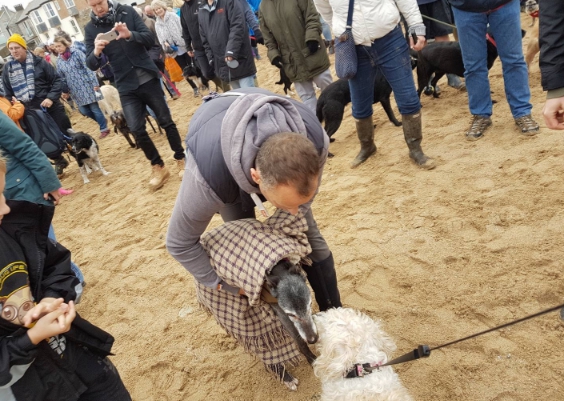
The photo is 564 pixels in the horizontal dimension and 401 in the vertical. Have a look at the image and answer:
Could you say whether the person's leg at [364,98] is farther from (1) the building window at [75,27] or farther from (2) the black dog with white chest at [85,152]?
(1) the building window at [75,27]

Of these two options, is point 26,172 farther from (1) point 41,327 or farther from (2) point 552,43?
(2) point 552,43

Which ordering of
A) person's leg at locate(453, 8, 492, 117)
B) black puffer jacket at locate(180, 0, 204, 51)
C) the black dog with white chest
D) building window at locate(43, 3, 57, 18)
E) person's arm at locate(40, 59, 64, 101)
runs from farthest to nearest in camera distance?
building window at locate(43, 3, 57, 18) < the black dog with white chest < person's arm at locate(40, 59, 64, 101) < black puffer jacket at locate(180, 0, 204, 51) < person's leg at locate(453, 8, 492, 117)

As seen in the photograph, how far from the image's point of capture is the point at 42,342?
4.65ft

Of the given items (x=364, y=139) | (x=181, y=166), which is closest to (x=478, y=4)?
(x=364, y=139)

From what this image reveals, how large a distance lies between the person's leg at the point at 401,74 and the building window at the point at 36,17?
190ft

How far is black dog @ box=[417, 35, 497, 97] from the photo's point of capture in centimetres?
439

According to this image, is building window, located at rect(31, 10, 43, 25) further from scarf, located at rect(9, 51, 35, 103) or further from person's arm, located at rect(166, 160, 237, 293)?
person's arm, located at rect(166, 160, 237, 293)

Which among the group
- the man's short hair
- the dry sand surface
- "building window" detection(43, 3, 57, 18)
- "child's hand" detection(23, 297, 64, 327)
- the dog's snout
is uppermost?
"building window" detection(43, 3, 57, 18)

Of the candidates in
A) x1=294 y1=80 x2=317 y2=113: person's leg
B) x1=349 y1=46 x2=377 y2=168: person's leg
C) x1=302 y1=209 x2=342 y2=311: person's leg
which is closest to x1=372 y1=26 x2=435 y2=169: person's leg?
x1=349 y1=46 x2=377 y2=168: person's leg

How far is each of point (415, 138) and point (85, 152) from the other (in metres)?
5.35

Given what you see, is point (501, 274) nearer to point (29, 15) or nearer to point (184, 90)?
point (184, 90)

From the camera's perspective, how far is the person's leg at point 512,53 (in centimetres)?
326

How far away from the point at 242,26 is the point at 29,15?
57.7 metres

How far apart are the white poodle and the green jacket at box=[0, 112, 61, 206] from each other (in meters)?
2.01
